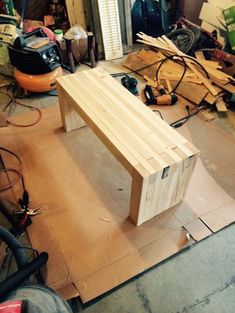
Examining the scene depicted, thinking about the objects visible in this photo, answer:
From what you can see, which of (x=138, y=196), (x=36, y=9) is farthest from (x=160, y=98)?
(x=36, y=9)

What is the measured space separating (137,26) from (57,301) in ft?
11.0

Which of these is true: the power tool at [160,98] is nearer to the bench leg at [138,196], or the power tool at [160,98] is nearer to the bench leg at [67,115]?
the bench leg at [67,115]

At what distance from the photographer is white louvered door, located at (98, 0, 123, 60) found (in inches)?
114

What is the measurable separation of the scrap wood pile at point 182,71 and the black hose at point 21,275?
191 cm

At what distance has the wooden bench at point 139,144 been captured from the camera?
1.27 meters

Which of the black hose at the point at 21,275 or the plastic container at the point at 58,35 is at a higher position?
the plastic container at the point at 58,35

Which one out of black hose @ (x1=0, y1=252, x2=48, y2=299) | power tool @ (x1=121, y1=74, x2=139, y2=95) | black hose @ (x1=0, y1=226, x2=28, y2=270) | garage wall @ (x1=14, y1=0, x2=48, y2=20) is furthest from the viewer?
garage wall @ (x1=14, y1=0, x2=48, y2=20)

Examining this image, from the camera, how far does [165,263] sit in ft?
4.53

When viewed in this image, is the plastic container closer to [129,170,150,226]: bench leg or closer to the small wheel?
the small wheel

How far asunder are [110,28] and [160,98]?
1.23 metres

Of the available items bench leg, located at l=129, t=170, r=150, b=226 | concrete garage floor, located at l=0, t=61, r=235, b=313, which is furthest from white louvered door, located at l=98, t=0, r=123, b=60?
concrete garage floor, located at l=0, t=61, r=235, b=313

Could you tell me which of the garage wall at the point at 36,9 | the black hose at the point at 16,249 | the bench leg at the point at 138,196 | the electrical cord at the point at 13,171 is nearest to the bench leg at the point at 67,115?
the electrical cord at the point at 13,171

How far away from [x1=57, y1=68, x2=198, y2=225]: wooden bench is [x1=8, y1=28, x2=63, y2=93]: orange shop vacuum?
0.65m

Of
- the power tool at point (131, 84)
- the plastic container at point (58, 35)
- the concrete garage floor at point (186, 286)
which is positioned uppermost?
the plastic container at point (58, 35)
